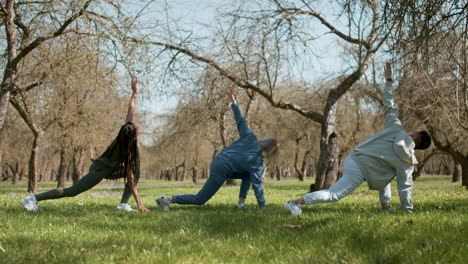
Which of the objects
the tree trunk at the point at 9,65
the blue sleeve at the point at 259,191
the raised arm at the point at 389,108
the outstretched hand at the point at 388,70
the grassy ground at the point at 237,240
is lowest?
the grassy ground at the point at 237,240

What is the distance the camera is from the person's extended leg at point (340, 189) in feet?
18.0

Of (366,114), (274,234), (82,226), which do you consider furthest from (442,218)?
(366,114)

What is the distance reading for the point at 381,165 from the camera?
18.7 ft

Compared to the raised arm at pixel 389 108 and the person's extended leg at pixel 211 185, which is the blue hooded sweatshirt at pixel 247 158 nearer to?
the person's extended leg at pixel 211 185

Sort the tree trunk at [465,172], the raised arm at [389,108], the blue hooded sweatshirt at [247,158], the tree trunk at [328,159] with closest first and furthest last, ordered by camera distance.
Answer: the raised arm at [389,108], the blue hooded sweatshirt at [247,158], the tree trunk at [328,159], the tree trunk at [465,172]

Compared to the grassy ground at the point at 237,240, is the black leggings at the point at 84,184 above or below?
above

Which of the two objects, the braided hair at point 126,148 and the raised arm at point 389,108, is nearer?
A: the raised arm at point 389,108

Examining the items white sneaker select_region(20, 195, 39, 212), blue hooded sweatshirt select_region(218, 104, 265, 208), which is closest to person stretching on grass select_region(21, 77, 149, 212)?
white sneaker select_region(20, 195, 39, 212)

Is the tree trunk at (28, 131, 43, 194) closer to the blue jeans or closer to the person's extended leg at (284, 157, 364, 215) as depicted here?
the blue jeans

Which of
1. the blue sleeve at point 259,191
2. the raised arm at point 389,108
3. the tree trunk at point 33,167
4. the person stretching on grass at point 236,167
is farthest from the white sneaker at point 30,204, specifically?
the tree trunk at point 33,167

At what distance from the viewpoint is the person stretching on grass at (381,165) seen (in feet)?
18.1

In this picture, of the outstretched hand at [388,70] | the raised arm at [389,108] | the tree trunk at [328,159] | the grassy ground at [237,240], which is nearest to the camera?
A: the grassy ground at [237,240]

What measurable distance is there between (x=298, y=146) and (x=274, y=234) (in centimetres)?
3202

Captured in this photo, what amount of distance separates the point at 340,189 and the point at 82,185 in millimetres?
3964
